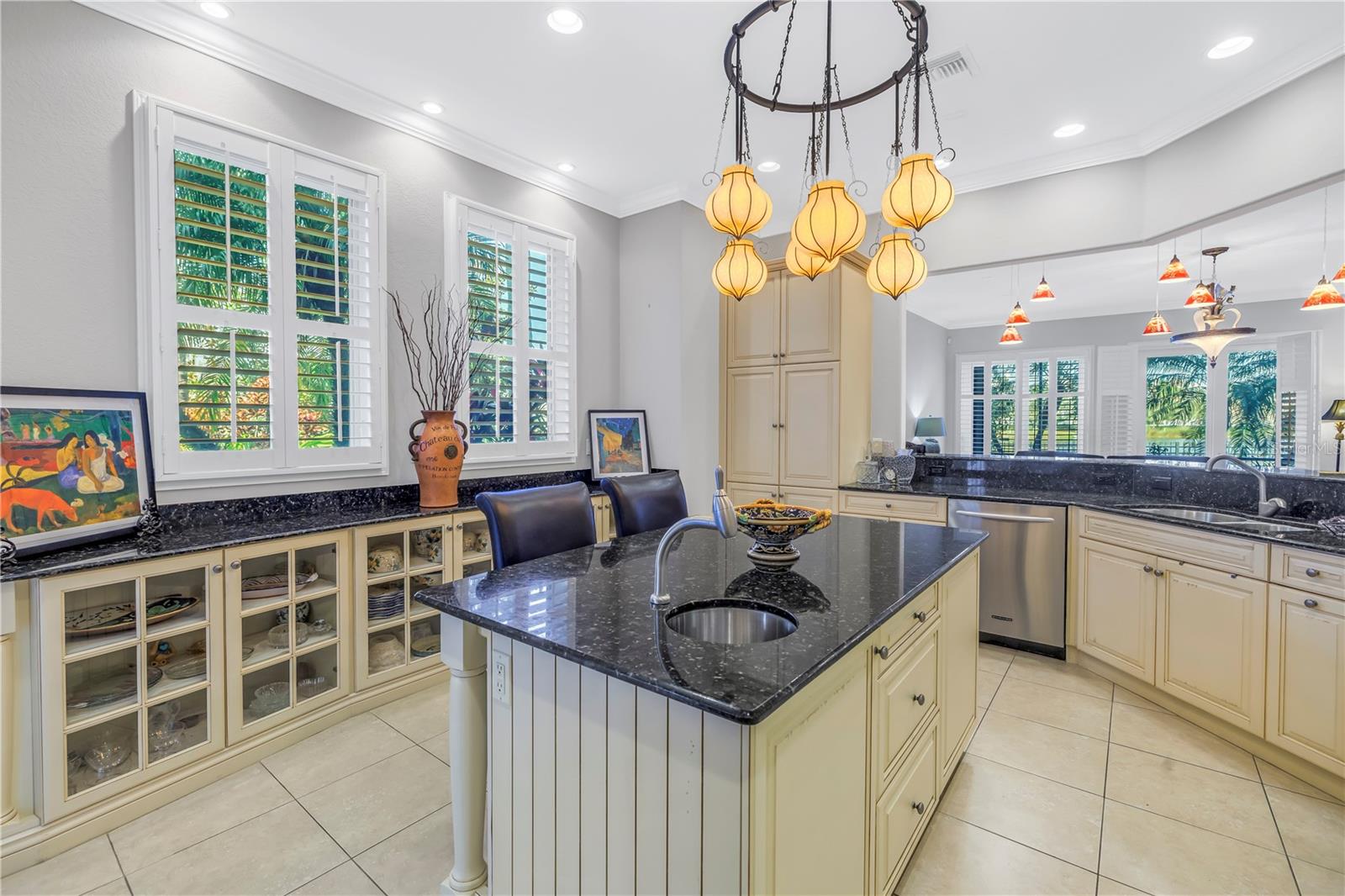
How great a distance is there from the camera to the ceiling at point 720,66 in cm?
231

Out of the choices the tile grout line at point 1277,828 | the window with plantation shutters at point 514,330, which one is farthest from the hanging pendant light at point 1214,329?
the window with plantation shutters at point 514,330

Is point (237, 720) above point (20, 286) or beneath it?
Answer: beneath

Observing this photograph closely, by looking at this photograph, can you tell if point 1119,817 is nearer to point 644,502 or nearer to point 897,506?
point 897,506

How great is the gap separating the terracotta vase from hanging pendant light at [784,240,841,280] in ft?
6.22

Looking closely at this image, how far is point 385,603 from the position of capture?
2717mm

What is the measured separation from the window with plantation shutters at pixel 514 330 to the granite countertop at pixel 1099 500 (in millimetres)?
2028

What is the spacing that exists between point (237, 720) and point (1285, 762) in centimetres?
399

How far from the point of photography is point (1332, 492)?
2.53m

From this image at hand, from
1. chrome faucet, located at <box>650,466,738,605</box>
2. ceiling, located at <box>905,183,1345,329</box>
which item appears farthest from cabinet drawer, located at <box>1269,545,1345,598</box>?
ceiling, located at <box>905,183,1345,329</box>

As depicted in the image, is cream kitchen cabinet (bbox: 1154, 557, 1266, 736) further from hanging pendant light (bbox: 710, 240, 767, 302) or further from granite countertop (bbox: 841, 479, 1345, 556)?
hanging pendant light (bbox: 710, 240, 767, 302)

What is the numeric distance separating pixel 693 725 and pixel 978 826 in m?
1.50

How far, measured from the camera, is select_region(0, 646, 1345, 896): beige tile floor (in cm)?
169

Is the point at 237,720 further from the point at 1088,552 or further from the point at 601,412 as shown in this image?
the point at 1088,552

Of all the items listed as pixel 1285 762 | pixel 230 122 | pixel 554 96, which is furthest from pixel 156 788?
pixel 1285 762
